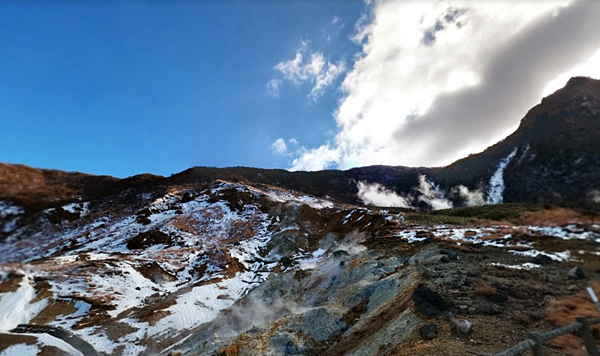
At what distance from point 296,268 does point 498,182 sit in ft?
246

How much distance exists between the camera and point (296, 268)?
52719mm

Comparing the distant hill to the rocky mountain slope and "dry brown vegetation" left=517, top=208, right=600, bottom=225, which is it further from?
"dry brown vegetation" left=517, top=208, right=600, bottom=225

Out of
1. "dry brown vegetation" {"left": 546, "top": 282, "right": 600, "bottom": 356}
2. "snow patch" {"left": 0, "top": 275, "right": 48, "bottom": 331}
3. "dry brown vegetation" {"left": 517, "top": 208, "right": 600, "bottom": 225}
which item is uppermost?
"snow patch" {"left": 0, "top": 275, "right": 48, "bottom": 331}

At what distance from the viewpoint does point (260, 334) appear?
20734 mm

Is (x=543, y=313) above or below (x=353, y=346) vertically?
above

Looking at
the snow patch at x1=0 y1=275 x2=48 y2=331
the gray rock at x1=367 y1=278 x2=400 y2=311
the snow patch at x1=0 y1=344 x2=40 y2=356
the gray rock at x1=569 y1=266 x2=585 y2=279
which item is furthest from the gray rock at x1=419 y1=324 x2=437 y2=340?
the snow patch at x1=0 y1=275 x2=48 y2=331

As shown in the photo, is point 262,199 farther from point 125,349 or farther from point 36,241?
point 36,241

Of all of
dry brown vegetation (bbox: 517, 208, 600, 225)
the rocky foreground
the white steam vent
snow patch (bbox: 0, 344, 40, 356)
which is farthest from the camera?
the white steam vent

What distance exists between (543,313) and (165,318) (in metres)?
43.4

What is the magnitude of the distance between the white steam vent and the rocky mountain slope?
0.62 metres

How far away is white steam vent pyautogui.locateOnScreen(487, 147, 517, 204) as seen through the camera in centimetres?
8412

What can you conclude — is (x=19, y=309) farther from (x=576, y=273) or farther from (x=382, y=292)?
(x=576, y=273)

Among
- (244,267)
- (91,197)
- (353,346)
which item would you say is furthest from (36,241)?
(244,267)

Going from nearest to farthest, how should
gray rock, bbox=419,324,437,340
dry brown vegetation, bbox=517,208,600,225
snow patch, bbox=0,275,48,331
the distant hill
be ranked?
dry brown vegetation, bbox=517,208,600,225
gray rock, bbox=419,324,437,340
the distant hill
snow patch, bbox=0,275,48,331
